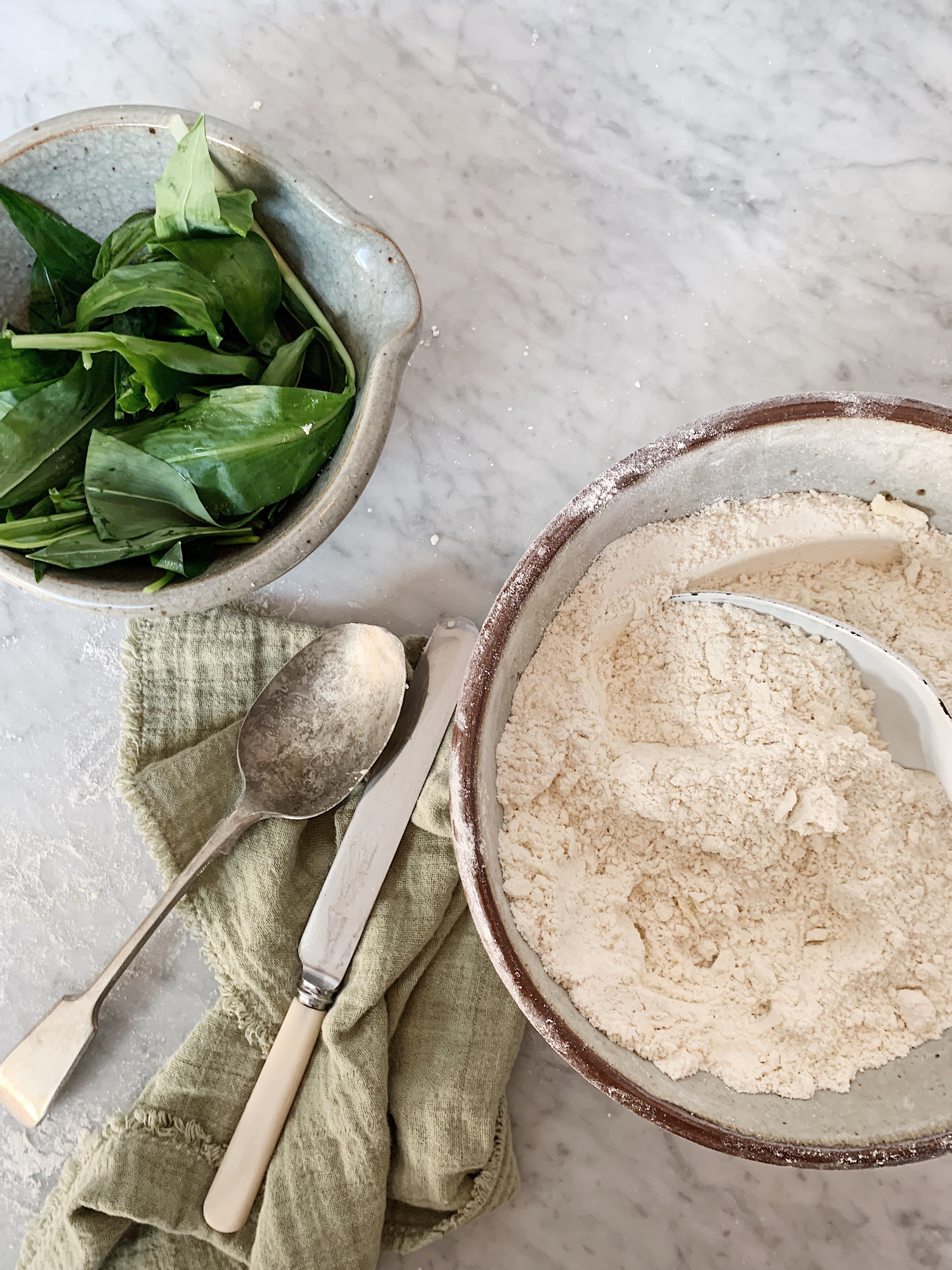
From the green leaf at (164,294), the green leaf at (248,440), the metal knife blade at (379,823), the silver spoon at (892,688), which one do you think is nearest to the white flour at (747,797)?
the silver spoon at (892,688)

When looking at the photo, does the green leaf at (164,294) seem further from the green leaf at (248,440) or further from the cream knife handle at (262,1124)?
the cream knife handle at (262,1124)

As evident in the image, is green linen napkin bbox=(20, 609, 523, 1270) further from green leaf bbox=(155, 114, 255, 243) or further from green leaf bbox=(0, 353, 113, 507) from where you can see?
green leaf bbox=(155, 114, 255, 243)

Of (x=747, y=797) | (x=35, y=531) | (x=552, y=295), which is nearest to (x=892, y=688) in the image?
(x=747, y=797)

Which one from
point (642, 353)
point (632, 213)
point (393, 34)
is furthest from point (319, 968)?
point (393, 34)

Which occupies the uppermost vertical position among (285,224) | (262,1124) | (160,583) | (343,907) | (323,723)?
(285,224)

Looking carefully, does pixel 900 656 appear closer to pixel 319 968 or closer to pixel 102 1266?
pixel 319 968

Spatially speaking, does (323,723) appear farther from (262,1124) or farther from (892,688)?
(892,688)
